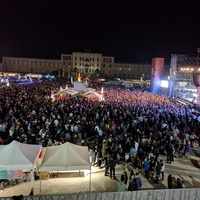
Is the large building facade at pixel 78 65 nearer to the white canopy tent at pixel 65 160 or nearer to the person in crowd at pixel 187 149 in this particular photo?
the person in crowd at pixel 187 149

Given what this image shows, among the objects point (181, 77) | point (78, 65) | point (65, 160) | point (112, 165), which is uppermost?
point (78, 65)

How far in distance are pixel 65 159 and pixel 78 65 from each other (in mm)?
86050

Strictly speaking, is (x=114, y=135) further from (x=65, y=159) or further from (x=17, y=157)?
(x=17, y=157)

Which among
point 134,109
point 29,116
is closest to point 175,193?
point 29,116

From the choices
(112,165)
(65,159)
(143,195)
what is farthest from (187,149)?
(65,159)

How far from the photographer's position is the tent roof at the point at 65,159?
23.5ft

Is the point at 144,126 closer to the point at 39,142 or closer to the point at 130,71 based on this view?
the point at 39,142

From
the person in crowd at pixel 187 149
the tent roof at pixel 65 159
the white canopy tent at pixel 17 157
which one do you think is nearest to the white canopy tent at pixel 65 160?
the tent roof at pixel 65 159

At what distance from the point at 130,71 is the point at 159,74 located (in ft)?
160

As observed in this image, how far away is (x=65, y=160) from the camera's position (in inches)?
290

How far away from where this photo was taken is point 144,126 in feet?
43.3

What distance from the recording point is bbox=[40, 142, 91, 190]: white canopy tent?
716 centimetres

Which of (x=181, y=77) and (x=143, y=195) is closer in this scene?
(x=143, y=195)

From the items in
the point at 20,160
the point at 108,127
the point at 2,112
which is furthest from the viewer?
the point at 2,112
